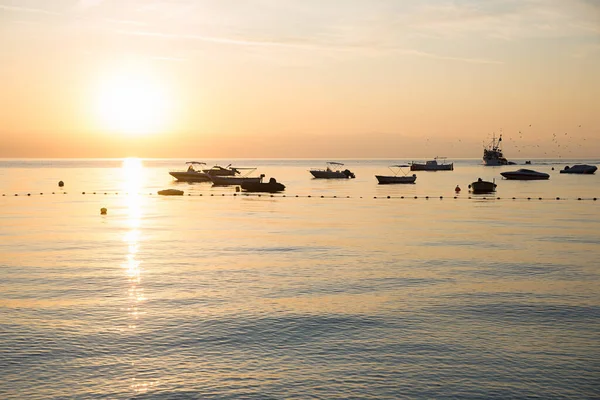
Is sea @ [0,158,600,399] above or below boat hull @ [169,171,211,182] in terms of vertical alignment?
below

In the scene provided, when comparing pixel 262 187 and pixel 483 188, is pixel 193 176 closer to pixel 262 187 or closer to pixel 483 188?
pixel 262 187

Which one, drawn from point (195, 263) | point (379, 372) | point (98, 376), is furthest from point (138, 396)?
point (195, 263)

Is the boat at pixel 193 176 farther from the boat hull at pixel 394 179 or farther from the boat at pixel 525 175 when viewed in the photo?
the boat at pixel 525 175

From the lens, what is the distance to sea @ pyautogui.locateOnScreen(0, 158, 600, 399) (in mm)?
17891

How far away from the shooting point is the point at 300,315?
25344mm

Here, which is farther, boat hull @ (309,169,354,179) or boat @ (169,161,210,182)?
boat hull @ (309,169,354,179)

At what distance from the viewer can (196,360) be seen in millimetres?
19719

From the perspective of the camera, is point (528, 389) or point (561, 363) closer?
point (528, 389)

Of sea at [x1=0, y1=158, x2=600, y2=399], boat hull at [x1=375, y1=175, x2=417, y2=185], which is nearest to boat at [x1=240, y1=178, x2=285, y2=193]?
boat hull at [x1=375, y1=175, x2=417, y2=185]

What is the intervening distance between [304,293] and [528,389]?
1373cm

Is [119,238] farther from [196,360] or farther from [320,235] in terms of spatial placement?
[196,360]

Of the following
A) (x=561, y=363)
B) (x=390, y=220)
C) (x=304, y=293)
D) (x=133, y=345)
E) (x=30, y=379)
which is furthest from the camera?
(x=390, y=220)

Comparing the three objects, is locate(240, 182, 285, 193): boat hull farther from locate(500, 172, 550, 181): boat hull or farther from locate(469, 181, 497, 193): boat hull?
locate(500, 172, 550, 181): boat hull

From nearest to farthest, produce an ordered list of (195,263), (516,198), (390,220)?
(195,263), (390,220), (516,198)
